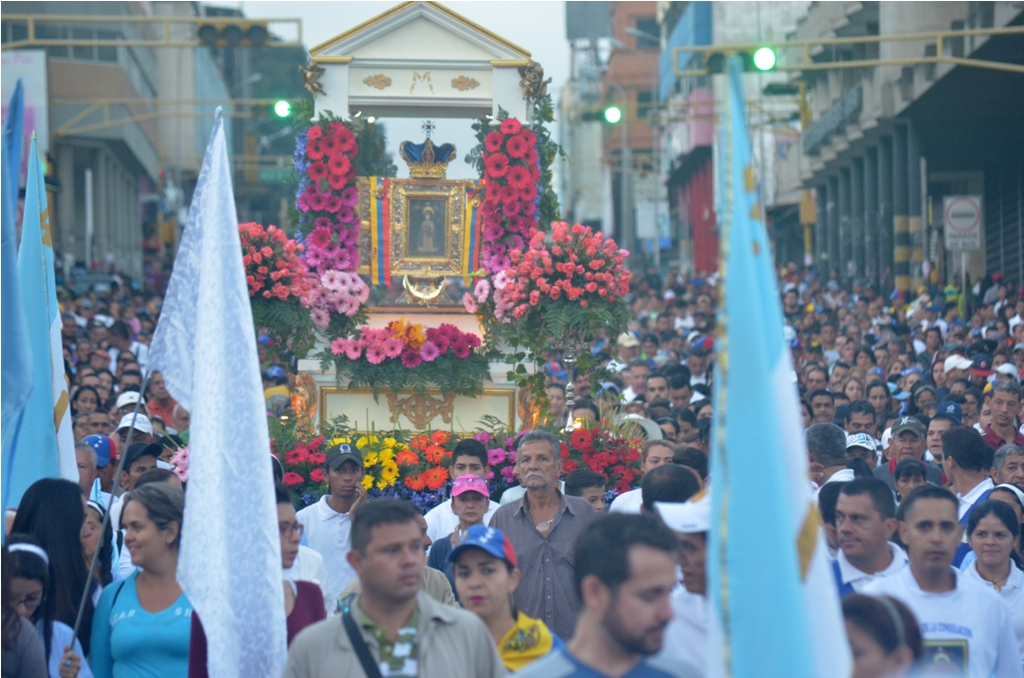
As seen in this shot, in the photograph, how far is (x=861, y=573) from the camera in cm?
588

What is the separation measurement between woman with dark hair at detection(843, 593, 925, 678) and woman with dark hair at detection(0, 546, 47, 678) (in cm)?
289

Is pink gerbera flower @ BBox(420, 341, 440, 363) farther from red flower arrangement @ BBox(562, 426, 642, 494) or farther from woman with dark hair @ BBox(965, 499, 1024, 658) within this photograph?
woman with dark hair @ BBox(965, 499, 1024, 658)

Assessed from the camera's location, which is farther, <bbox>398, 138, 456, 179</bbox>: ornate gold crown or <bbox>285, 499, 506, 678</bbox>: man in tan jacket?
<bbox>398, 138, 456, 179</bbox>: ornate gold crown

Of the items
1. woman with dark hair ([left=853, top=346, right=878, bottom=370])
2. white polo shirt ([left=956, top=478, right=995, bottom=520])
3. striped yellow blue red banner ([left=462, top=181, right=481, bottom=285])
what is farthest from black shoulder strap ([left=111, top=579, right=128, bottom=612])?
woman with dark hair ([left=853, top=346, right=878, bottom=370])

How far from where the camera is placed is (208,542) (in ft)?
16.8

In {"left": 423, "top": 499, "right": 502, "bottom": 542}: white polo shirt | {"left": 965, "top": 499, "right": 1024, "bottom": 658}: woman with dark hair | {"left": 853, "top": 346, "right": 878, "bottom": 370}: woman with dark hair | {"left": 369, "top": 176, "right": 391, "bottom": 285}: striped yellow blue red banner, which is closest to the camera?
{"left": 965, "top": 499, "right": 1024, "bottom": 658}: woman with dark hair

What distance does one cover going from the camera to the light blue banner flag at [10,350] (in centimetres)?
597

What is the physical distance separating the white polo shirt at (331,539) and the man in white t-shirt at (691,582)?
11.2 ft

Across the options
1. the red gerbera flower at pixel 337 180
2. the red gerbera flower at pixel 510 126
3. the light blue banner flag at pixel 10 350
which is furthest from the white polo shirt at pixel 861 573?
the red gerbera flower at pixel 337 180

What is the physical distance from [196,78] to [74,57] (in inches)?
1056

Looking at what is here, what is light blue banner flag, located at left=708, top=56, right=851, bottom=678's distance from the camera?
3543 millimetres

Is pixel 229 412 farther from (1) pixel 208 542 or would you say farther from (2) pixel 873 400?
(2) pixel 873 400

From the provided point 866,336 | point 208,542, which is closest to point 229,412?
point 208,542

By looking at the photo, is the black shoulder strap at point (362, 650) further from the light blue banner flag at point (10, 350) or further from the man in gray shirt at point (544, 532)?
the man in gray shirt at point (544, 532)
